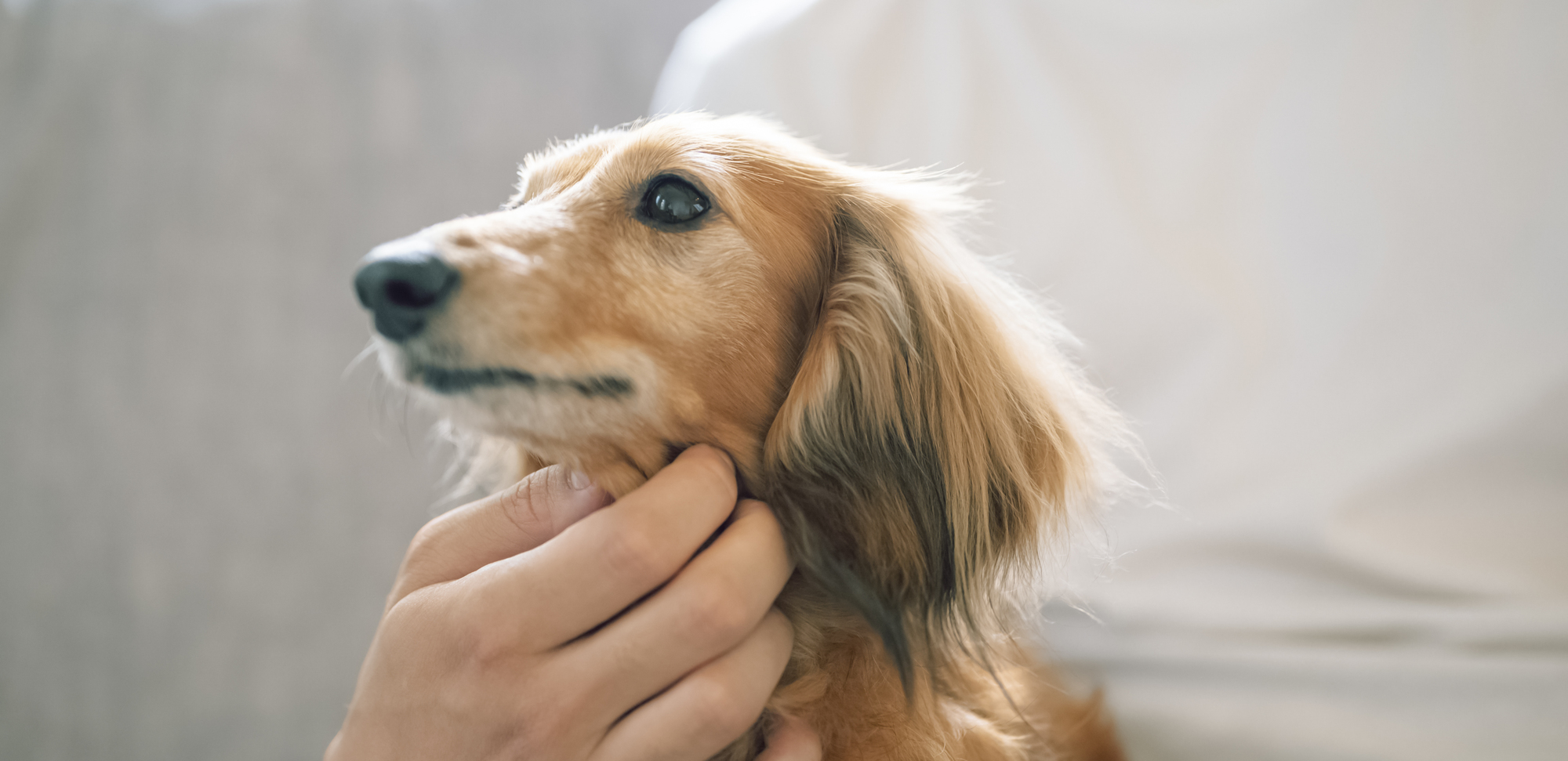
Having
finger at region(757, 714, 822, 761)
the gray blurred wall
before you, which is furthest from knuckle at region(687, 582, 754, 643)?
the gray blurred wall

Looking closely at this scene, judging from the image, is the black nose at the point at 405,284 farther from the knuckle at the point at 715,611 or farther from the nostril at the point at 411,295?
the knuckle at the point at 715,611

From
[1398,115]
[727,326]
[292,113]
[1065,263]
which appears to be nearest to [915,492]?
[727,326]

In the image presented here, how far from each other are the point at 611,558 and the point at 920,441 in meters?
0.37

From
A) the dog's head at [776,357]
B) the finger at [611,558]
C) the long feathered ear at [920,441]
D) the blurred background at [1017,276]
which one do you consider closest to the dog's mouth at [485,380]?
the dog's head at [776,357]

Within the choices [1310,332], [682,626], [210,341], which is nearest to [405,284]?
[682,626]

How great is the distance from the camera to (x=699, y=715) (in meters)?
0.74

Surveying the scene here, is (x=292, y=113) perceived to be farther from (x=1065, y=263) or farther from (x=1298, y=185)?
(x=1298, y=185)

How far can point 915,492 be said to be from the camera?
84cm

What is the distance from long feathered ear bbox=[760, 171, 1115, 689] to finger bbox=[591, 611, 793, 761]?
13cm

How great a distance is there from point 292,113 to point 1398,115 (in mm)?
2261

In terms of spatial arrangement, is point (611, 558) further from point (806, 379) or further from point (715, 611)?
point (806, 379)

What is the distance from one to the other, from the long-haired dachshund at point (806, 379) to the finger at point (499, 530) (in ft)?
0.37

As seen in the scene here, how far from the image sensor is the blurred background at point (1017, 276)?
3.41 ft

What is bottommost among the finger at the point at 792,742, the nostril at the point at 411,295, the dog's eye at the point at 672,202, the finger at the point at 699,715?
the finger at the point at 792,742
